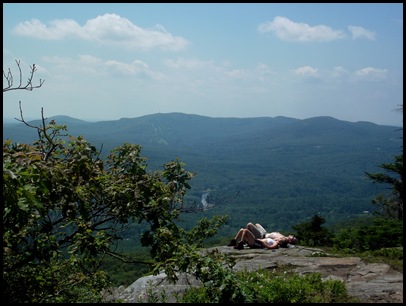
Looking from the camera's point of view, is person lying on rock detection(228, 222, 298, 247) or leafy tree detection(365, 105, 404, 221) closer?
person lying on rock detection(228, 222, 298, 247)

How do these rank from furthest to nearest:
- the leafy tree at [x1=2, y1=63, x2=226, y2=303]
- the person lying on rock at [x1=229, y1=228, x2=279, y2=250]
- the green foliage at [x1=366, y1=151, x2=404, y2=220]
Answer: the green foliage at [x1=366, y1=151, x2=404, y2=220] → the person lying on rock at [x1=229, y1=228, x2=279, y2=250] → the leafy tree at [x1=2, y1=63, x2=226, y2=303]

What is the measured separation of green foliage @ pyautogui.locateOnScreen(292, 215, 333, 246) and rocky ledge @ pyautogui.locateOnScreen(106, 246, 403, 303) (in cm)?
436

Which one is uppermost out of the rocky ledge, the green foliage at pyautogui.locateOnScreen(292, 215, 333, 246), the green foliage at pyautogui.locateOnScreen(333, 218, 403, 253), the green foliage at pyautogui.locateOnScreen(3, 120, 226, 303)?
the green foliage at pyautogui.locateOnScreen(3, 120, 226, 303)

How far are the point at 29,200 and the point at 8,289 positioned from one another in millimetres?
1942

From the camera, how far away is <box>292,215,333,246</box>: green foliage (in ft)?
51.6

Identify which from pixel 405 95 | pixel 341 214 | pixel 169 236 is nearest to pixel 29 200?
pixel 169 236

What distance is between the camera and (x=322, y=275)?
26.3 ft

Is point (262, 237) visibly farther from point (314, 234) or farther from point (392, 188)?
point (392, 188)

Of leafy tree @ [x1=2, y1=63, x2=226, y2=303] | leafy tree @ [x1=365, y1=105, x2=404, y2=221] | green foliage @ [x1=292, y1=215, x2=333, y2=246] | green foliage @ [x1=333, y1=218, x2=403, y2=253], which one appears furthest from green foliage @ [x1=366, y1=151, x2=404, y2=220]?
leafy tree @ [x1=2, y1=63, x2=226, y2=303]

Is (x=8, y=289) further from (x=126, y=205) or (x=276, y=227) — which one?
(x=276, y=227)

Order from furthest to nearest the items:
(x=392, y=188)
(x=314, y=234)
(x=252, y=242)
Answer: (x=392, y=188) < (x=314, y=234) < (x=252, y=242)

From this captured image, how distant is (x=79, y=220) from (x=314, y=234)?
491 inches

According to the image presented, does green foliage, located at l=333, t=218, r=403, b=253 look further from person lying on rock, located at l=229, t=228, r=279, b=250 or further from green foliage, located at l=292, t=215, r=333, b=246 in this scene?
person lying on rock, located at l=229, t=228, r=279, b=250

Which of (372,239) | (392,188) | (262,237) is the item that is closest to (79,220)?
(262,237)
